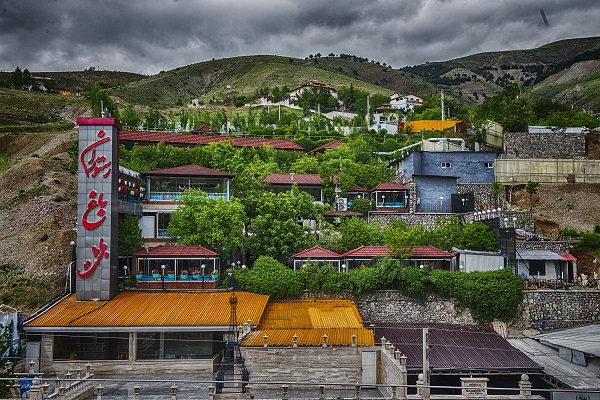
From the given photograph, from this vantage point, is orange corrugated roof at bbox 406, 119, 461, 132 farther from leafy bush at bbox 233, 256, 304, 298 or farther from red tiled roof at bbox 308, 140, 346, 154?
leafy bush at bbox 233, 256, 304, 298

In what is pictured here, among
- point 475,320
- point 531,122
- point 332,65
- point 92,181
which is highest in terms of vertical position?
point 332,65

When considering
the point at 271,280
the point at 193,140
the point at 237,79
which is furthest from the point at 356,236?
the point at 237,79

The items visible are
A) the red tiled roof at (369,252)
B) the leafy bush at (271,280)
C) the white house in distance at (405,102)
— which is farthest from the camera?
the white house in distance at (405,102)

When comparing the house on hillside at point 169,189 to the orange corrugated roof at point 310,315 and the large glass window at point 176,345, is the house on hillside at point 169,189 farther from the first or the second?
the orange corrugated roof at point 310,315

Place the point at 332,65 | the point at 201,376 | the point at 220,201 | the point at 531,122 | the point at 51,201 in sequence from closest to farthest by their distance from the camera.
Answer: the point at 201,376 → the point at 220,201 → the point at 51,201 → the point at 531,122 → the point at 332,65

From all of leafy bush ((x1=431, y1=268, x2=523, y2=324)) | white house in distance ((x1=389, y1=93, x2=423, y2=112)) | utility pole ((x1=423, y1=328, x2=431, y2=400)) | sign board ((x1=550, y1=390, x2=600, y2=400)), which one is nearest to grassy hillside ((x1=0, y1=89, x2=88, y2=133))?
leafy bush ((x1=431, y1=268, x2=523, y2=324))

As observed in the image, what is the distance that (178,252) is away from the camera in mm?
27328

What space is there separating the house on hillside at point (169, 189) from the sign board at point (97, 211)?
12.5ft

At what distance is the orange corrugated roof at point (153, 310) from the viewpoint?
74.3 feet

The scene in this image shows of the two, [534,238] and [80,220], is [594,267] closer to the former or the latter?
[534,238]

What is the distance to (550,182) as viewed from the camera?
38.3 meters

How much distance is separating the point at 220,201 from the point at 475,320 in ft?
51.7

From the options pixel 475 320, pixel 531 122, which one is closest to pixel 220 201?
pixel 475 320

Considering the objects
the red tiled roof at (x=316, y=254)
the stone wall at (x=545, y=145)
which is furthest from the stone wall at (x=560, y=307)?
the stone wall at (x=545, y=145)
